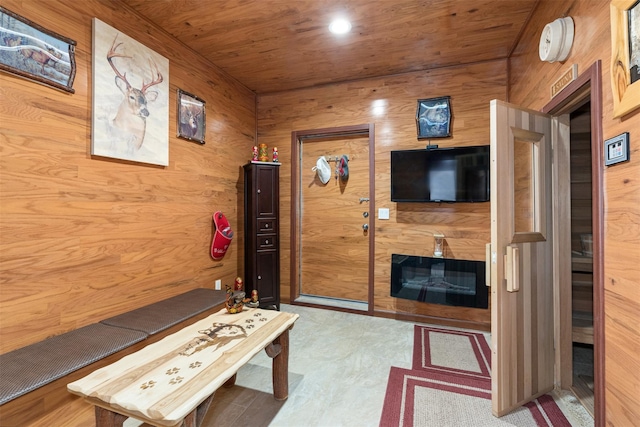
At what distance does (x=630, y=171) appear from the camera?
3.97 ft

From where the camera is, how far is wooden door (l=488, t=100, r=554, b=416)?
1686 mm

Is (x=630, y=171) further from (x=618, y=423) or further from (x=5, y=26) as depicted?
(x=5, y=26)

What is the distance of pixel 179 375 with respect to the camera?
126cm

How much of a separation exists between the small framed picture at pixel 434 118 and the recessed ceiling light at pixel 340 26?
3.82 ft

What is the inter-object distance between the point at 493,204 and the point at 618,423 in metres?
1.13

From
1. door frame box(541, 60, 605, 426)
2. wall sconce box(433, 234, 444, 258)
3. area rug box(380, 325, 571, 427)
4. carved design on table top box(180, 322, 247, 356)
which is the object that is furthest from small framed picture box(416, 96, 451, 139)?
carved design on table top box(180, 322, 247, 356)

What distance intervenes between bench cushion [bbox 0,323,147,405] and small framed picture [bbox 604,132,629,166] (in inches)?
105

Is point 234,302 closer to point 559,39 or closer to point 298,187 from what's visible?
point 298,187

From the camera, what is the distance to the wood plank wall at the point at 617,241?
1178 millimetres

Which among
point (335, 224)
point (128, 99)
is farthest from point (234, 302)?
point (335, 224)

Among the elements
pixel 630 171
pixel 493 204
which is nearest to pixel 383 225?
pixel 493 204

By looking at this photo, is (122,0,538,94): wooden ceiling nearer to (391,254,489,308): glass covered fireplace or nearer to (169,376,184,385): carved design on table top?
(391,254,489,308): glass covered fireplace

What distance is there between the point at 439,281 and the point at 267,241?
198 cm

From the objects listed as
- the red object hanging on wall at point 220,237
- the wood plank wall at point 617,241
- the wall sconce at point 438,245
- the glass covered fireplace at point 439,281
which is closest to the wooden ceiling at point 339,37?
the wood plank wall at point 617,241
